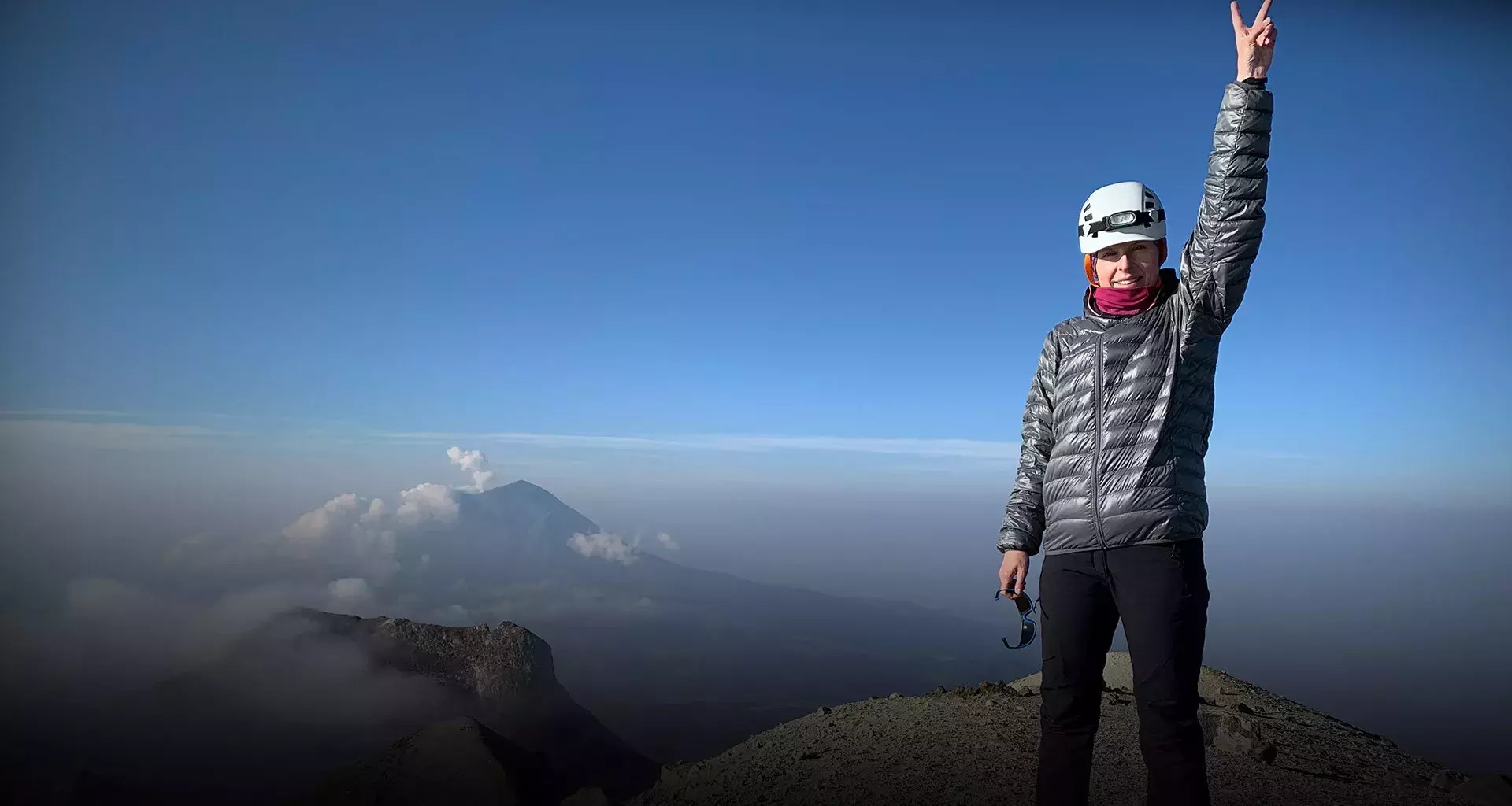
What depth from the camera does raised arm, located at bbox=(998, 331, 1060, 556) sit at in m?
4.56

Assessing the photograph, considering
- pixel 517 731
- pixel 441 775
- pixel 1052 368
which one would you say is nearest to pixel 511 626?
pixel 517 731

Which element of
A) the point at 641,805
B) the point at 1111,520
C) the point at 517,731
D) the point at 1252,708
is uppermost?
the point at 1111,520

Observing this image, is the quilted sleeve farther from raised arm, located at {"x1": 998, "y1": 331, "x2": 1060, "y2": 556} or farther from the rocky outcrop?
the rocky outcrop

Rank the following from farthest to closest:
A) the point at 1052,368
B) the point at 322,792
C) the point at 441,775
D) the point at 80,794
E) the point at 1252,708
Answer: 1. the point at 80,794
2. the point at 441,775
3. the point at 322,792
4. the point at 1252,708
5. the point at 1052,368

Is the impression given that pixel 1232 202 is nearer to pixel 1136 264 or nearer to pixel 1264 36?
pixel 1136 264

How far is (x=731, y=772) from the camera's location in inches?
296

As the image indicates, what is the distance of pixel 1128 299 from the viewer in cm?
414

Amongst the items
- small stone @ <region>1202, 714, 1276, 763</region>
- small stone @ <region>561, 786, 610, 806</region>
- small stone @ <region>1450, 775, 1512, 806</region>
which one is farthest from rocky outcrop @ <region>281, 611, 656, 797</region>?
small stone @ <region>1450, 775, 1512, 806</region>

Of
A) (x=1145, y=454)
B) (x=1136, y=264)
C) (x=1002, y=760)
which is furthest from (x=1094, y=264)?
(x=1002, y=760)

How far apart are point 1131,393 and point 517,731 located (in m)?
83.2

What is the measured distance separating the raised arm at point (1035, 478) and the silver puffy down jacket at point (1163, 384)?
8.2 inches

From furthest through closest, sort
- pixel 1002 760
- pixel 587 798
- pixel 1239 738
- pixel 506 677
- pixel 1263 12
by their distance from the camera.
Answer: pixel 506 677
pixel 587 798
pixel 1239 738
pixel 1002 760
pixel 1263 12

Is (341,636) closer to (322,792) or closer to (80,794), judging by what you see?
(80,794)

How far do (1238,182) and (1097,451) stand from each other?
1575 mm
